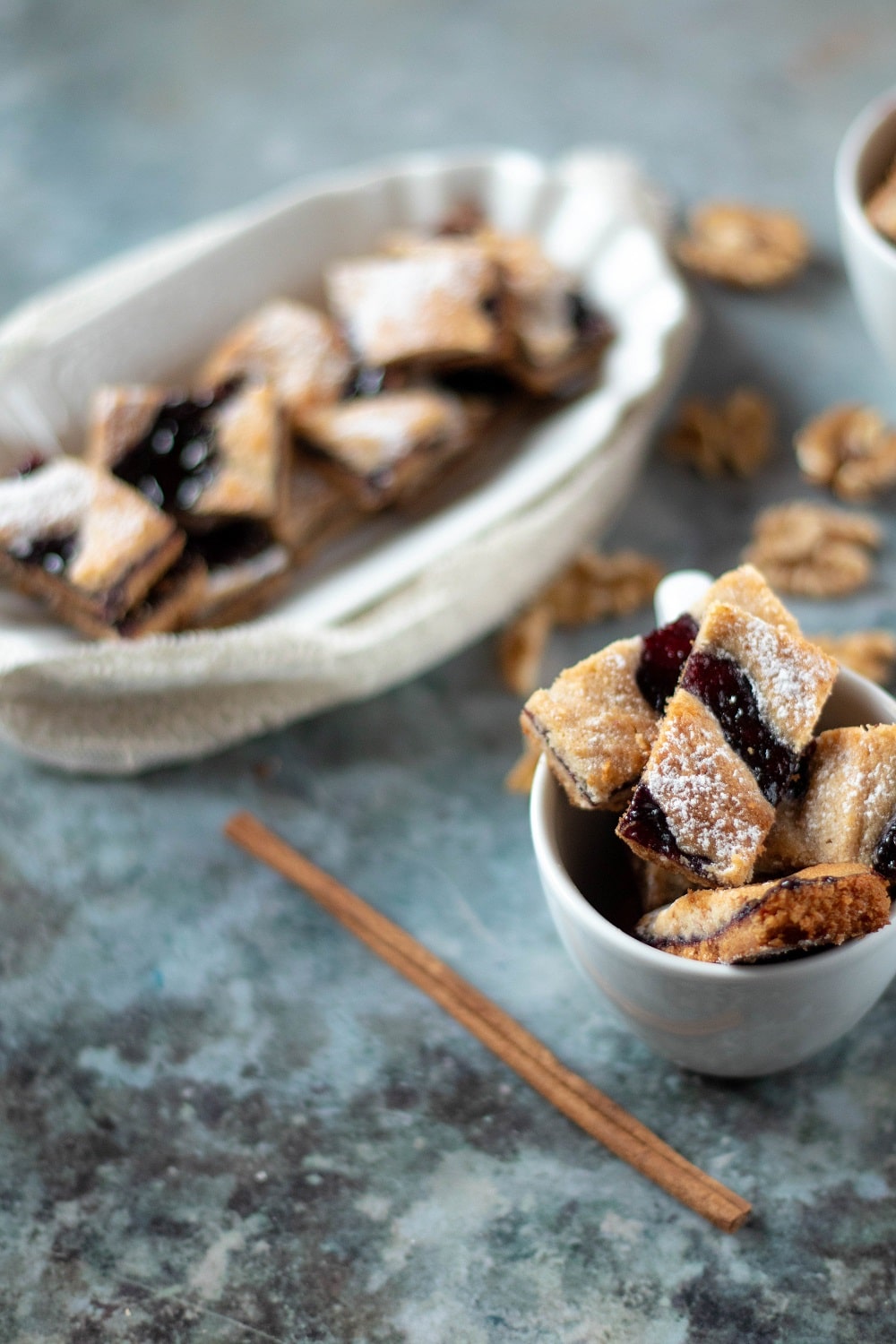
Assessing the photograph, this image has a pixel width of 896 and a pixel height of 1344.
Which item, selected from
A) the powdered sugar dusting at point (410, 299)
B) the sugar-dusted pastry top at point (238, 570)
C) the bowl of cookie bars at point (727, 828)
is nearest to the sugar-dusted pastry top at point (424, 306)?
the powdered sugar dusting at point (410, 299)

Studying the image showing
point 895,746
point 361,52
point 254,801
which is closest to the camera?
point 895,746

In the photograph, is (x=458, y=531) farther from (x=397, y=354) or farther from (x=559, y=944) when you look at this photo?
(x=559, y=944)

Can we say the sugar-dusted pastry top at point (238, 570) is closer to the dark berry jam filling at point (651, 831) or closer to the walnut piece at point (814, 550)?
the walnut piece at point (814, 550)

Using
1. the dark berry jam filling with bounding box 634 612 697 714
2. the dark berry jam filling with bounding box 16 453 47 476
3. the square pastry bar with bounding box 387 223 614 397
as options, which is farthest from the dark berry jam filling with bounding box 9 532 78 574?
the dark berry jam filling with bounding box 634 612 697 714

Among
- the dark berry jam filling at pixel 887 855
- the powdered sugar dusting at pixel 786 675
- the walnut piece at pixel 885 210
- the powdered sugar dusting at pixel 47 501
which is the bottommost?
the dark berry jam filling at pixel 887 855

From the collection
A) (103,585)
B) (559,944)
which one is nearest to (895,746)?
(559,944)

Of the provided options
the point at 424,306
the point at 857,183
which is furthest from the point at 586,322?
the point at 857,183

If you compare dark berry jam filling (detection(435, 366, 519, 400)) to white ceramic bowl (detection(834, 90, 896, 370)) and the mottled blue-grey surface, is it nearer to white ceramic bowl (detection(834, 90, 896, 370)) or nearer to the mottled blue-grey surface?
the mottled blue-grey surface
